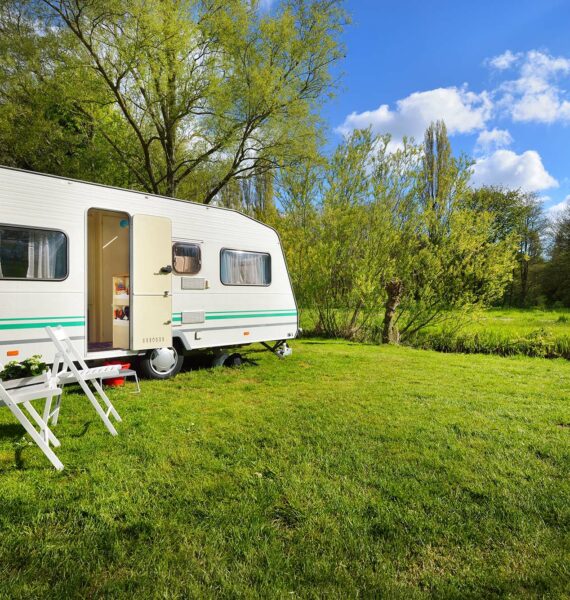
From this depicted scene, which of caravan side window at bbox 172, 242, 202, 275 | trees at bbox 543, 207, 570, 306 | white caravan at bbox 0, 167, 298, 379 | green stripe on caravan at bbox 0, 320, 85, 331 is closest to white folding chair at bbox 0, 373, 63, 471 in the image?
green stripe on caravan at bbox 0, 320, 85, 331

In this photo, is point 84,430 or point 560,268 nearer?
point 84,430

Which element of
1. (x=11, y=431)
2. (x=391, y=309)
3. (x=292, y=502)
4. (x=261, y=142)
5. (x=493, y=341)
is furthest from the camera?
(x=391, y=309)

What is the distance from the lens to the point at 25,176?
5047 millimetres

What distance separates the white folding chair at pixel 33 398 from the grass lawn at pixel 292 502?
180mm

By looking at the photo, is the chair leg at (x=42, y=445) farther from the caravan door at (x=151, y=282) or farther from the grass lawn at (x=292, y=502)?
the caravan door at (x=151, y=282)

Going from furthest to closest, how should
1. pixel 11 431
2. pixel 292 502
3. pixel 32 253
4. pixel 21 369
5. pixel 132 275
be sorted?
pixel 132 275, pixel 32 253, pixel 11 431, pixel 21 369, pixel 292 502

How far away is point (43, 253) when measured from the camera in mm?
5137

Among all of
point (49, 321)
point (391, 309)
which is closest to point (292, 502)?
point (49, 321)

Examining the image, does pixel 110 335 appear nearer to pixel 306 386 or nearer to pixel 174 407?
pixel 174 407

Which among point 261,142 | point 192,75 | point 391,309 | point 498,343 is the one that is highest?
point 192,75

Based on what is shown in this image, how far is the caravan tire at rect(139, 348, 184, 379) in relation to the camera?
637 centimetres

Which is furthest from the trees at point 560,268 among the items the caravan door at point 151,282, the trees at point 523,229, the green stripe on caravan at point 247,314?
the caravan door at point 151,282

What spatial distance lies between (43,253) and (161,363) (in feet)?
7.75

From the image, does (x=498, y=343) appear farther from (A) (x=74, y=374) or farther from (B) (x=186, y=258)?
(A) (x=74, y=374)
